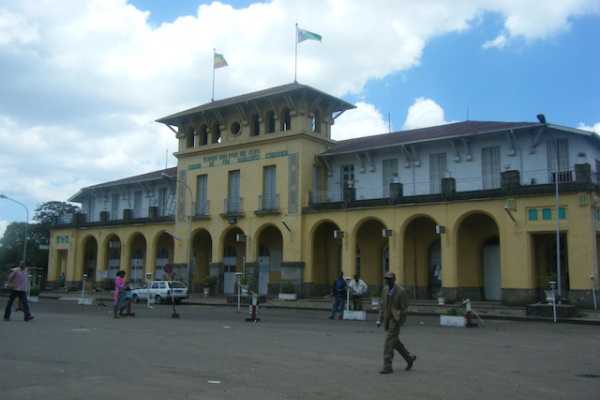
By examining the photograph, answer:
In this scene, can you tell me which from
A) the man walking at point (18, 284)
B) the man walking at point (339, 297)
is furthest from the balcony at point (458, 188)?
the man walking at point (18, 284)

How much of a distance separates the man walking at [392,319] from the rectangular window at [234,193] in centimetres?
2509

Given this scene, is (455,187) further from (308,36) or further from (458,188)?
(308,36)

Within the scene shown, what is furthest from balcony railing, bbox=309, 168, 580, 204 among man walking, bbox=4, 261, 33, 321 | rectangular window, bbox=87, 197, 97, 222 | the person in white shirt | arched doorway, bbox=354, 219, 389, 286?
rectangular window, bbox=87, 197, 97, 222

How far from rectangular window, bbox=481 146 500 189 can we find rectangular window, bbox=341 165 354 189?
735cm

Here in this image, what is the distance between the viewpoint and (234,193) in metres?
34.4

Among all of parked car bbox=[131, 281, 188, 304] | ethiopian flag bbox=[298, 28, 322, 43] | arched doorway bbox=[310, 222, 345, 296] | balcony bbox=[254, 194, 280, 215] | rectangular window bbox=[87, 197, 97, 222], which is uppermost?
ethiopian flag bbox=[298, 28, 322, 43]

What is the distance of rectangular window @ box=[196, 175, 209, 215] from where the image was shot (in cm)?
3550

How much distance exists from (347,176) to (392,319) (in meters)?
23.1

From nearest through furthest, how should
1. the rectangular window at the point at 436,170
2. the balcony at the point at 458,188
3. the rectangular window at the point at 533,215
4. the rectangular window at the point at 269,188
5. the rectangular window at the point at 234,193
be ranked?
the balcony at the point at 458,188, the rectangular window at the point at 533,215, the rectangular window at the point at 436,170, the rectangular window at the point at 269,188, the rectangular window at the point at 234,193

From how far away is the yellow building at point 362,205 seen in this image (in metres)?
23.7

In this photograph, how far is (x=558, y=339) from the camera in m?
13.5

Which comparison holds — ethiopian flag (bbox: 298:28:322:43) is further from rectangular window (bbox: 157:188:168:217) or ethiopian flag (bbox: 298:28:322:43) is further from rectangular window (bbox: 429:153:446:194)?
rectangular window (bbox: 157:188:168:217)

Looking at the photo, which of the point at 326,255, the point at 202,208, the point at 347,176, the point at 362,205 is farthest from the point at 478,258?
the point at 202,208

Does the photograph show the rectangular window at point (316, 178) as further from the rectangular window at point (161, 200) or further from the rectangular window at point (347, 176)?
the rectangular window at point (161, 200)
